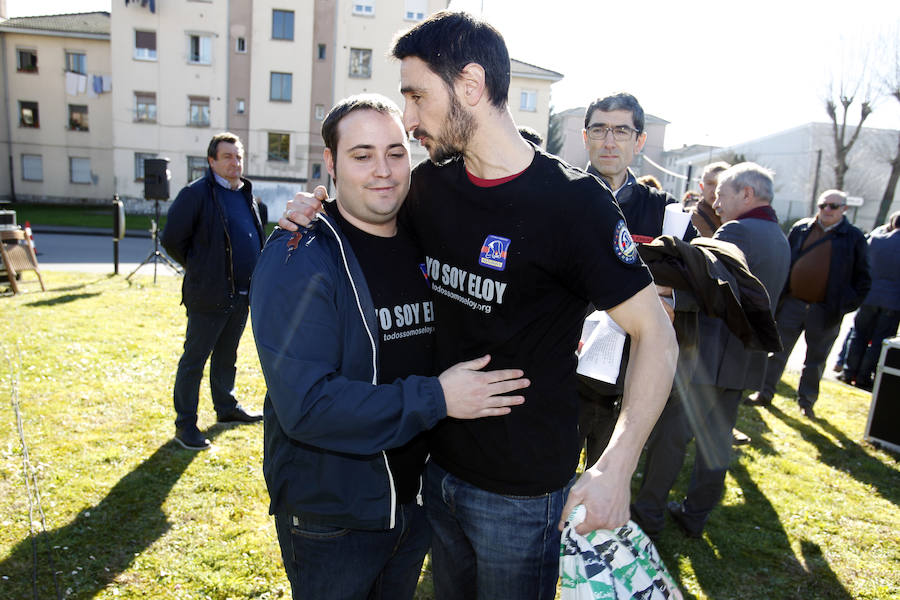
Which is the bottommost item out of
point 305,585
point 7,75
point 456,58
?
point 305,585

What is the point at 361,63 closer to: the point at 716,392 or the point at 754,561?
the point at 716,392

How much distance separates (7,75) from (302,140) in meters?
20.0

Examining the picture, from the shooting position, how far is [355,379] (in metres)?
1.72

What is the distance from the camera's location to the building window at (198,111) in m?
30.5

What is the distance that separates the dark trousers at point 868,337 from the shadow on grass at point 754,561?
191 inches

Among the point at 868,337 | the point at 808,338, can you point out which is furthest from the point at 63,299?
the point at 868,337

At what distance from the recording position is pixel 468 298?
5.80 feet

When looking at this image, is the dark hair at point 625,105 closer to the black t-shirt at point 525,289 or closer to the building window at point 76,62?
the black t-shirt at point 525,289

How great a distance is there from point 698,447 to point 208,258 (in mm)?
3987

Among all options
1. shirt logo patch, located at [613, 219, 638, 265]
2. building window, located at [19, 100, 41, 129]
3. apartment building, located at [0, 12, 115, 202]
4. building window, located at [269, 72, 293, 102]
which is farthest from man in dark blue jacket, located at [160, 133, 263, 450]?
building window, located at [19, 100, 41, 129]

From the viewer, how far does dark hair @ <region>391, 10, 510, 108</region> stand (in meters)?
1.67

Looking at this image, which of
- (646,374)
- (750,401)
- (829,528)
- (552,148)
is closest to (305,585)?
(646,374)

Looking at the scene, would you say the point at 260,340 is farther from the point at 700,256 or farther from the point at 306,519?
the point at 700,256

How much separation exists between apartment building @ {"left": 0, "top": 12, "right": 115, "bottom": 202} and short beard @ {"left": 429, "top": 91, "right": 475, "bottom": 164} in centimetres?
3881
